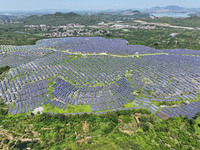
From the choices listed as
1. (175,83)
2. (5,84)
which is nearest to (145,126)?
(175,83)

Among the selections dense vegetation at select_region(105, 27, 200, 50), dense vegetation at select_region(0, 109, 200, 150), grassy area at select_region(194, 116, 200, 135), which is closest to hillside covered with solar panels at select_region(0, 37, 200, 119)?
grassy area at select_region(194, 116, 200, 135)

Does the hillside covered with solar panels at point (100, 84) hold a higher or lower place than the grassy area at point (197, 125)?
higher

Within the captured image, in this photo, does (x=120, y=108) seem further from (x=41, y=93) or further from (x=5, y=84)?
(x=5, y=84)

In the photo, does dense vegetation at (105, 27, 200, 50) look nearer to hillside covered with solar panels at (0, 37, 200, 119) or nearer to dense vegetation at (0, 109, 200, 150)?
hillside covered with solar panels at (0, 37, 200, 119)

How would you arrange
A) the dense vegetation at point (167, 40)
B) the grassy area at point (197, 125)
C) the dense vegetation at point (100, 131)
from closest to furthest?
the dense vegetation at point (100, 131) < the grassy area at point (197, 125) < the dense vegetation at point (167, 40)

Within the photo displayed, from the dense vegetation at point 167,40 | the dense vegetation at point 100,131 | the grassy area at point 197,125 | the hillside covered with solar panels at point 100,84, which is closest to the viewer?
the dense vegetation at point 100,131

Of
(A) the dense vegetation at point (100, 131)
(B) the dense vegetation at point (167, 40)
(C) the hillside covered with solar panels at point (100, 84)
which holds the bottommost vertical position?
(A) the dense vegetation at point (100, 131)

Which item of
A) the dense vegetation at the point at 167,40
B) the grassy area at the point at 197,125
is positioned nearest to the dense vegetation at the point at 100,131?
the grassy area at the point at 197,125

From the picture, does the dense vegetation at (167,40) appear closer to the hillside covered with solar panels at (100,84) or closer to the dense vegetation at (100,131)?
the hillside covered with solar panels at (100,84)
